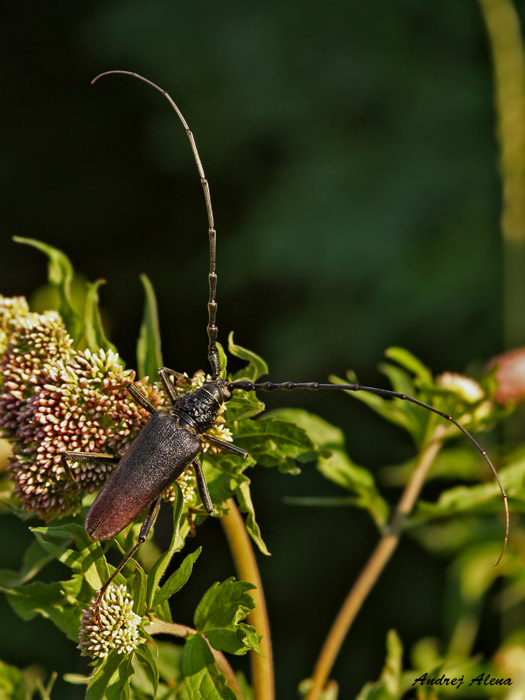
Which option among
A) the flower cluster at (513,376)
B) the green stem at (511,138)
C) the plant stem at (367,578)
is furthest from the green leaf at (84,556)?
the green stem at (511,138)

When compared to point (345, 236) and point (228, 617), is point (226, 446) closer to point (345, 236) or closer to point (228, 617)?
point (228, 617)

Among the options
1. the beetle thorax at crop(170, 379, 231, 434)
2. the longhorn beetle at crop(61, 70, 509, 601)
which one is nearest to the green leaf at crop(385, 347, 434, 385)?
the longhorn beetle at crop(61, 70, 509, 601)

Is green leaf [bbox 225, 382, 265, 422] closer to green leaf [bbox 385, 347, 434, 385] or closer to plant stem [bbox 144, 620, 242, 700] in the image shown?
A: plant stem [bbox 144, 620, 242, 700]

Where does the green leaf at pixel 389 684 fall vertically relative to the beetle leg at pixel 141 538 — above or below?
below

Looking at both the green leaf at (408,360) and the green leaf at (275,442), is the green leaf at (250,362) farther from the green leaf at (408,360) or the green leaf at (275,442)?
the green leaf at (408,360)

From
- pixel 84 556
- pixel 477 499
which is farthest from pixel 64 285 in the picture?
pixel 477 499

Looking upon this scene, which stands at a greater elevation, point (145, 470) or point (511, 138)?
point (511, 138)

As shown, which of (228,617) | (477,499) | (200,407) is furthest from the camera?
(477,499)
